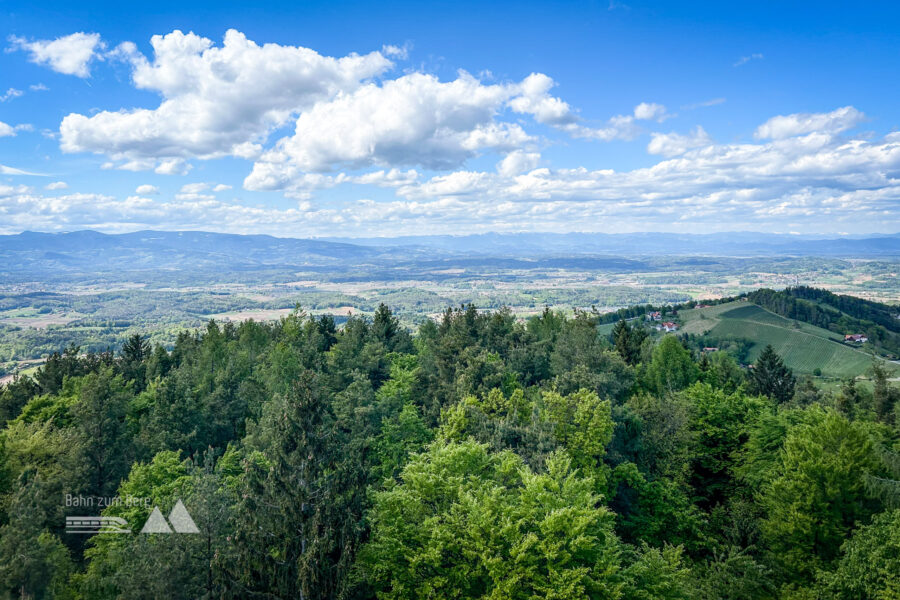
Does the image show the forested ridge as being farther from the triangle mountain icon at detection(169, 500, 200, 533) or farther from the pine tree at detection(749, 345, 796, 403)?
the pine tree at detection(749, 345, 796, 403)

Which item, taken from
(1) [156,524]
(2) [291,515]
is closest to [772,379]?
(2) [291,515]

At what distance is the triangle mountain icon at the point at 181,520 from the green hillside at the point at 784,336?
6076 inches

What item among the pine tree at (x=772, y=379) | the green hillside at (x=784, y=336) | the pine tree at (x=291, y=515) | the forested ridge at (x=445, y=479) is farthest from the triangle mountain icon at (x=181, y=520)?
the green hillside at (x=784, y=336)

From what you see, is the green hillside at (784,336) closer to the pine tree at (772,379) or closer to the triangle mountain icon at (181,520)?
the pine tree at (772,379)

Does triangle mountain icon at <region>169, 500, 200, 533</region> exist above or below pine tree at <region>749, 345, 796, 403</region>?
above

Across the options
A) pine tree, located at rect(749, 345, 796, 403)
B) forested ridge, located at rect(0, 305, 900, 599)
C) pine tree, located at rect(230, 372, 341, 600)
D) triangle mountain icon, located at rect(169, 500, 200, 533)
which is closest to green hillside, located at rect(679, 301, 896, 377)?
pine tree, located at rect(749, 345, 796, 403)

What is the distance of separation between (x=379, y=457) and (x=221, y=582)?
1628cm

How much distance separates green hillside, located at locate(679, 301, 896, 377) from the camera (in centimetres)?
14250

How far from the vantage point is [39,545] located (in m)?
22.0

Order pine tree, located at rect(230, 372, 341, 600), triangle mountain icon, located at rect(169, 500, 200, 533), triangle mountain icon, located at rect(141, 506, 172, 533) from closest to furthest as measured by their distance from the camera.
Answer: pine tree, located at rect(230, 372, 341, 600), triangle mountain icon, located at rect(169, 500, 200, 533), triangle mountain icon, located at rect(141, 506, 172, 533)

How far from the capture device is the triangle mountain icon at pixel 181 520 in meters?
23.4

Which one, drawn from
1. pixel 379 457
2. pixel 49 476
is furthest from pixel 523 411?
pixel 49 476

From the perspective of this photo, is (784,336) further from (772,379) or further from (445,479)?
(445,479)

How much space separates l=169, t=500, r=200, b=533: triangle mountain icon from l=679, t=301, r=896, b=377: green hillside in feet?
506
